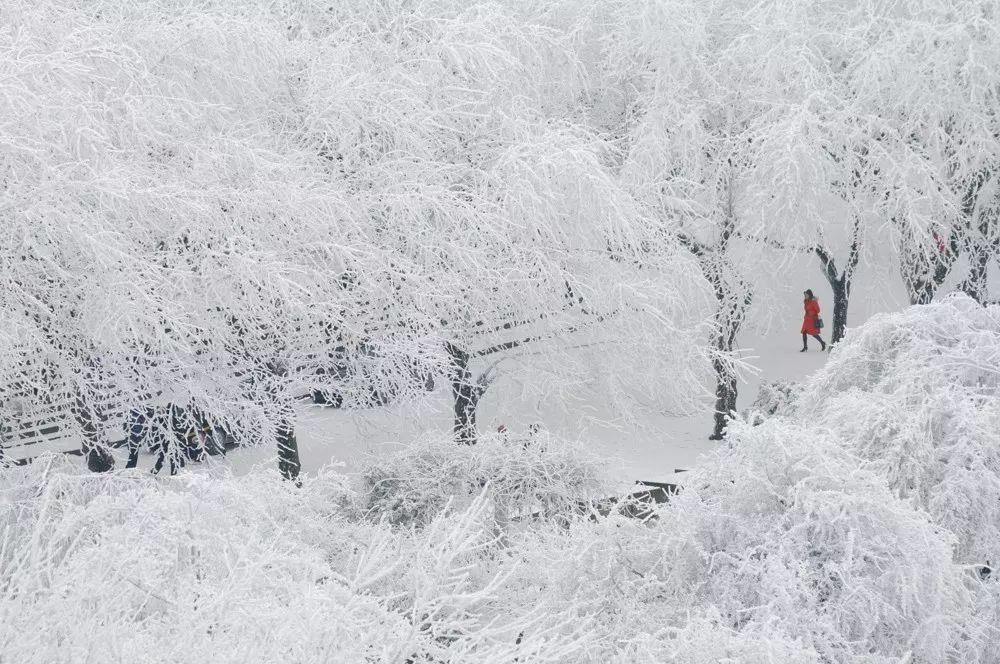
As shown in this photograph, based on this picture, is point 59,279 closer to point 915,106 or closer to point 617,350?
point 617,350

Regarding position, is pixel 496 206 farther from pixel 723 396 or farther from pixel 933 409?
pixel 933 409

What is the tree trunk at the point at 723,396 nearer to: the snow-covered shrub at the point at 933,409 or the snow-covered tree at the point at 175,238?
the snow-covered tree at the point at 175,238

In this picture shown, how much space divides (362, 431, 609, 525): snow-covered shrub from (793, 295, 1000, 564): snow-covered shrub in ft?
9.20

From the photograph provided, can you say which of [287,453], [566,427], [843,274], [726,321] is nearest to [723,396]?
[726,321]

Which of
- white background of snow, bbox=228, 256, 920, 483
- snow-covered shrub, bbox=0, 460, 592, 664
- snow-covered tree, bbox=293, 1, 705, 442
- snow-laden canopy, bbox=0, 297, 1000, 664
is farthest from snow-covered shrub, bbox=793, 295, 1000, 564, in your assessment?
white background of snow, bbox=228, 256, 920, 483

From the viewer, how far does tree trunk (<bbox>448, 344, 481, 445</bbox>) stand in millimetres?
16078

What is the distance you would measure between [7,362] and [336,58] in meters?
6.65

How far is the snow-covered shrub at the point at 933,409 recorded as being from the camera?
9.50 m

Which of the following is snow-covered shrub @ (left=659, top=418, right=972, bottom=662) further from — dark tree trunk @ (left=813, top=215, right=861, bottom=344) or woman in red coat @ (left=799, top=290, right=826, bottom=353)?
woman in red coat @ (left=799, top=290, right=826, bottom=353)

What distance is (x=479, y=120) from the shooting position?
1698 cm

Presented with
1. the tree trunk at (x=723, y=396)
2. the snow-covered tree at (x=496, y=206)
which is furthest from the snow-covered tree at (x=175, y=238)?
the tree trunk at (x=723, y=396)

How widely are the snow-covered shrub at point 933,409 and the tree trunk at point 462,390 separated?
5946 millimetres

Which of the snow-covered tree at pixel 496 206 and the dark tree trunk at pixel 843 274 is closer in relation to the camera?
the snow-covered tree at pixel 496 206

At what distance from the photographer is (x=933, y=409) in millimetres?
9773
